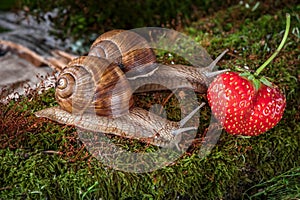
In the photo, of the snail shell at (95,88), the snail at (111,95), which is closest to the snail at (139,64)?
the snail at (111,95)

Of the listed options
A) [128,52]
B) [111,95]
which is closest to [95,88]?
[111,95]

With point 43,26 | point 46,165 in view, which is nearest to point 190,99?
point 46,165

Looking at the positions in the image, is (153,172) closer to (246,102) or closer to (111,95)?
(111,95)

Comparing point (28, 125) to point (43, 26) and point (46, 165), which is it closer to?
point (46, 165)

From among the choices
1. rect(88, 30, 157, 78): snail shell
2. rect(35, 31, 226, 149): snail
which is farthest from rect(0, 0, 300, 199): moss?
rect(88, 30, 157, 78): snail shell

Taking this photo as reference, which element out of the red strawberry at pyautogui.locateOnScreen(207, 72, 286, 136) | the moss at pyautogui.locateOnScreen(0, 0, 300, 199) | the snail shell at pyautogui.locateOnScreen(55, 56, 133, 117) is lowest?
the moss at pyautogui.locateOnScreen(0, 0, 300, 199)

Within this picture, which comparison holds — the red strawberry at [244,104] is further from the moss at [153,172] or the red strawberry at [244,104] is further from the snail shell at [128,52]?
the snail shell at [128,52]

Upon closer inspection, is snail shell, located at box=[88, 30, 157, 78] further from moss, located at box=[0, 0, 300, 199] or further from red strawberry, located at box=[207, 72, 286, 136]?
red strawberry, located at box=[207, 72, 286, 136]

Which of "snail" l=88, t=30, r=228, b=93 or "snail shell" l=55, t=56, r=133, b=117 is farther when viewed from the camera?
"snail" l=88, t=30, r=228, b=93
